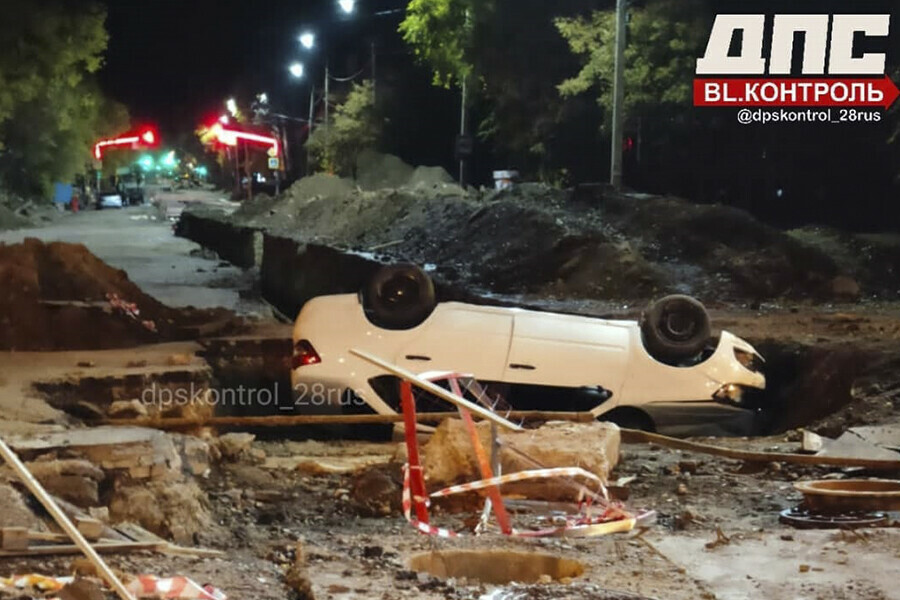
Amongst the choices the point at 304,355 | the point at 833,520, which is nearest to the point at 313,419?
the point at 304,355

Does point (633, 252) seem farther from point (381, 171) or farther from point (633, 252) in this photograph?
point (381, 171)

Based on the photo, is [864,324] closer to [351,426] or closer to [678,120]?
[351,426]

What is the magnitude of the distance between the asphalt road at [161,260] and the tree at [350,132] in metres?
8.48

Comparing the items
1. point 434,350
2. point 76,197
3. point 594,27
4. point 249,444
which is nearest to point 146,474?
point 249,444

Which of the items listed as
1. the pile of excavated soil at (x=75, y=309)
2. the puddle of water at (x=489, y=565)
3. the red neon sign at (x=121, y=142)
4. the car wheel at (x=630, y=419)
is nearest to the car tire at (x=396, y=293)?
the car wheel at (x=630, y=419)

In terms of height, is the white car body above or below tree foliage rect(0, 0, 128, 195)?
below

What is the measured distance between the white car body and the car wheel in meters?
0.13

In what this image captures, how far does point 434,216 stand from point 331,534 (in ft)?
80.5

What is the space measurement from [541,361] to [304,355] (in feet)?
6.97

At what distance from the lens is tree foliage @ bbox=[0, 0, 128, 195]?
32.8 meters

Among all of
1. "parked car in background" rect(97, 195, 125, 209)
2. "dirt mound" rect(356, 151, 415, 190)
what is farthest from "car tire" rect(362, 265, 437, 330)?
"parked car in background" rect(97, 195, 125, 209)

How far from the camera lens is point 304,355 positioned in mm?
10625

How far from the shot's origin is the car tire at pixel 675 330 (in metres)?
10.5

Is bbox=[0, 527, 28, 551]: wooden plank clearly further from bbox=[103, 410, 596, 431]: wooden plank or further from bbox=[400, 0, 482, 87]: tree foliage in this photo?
bbox=[400, 0, 482, 87]: tree foliage
